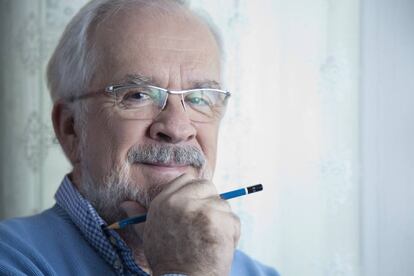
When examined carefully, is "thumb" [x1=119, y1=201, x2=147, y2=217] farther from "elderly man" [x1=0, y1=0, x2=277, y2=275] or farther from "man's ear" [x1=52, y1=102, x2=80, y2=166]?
"man's ear" [x1=52, y1=102, x2=80, y2=166]

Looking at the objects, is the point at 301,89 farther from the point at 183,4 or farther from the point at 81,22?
the point at 81,22

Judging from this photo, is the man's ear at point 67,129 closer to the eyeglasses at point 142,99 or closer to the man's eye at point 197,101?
the eyeglasses at point 142,99

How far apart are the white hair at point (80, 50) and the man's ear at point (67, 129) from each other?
0.04 metres

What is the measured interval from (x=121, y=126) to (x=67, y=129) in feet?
0.77

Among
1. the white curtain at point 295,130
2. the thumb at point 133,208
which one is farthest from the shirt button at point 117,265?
the white curtain at point 295,130

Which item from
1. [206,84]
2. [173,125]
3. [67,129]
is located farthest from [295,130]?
[67,129]


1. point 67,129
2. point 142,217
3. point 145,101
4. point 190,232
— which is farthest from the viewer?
point 67,129

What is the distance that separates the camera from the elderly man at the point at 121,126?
131cm

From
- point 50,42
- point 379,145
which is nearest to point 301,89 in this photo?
point 379,145

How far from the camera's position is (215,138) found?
1.47 metres

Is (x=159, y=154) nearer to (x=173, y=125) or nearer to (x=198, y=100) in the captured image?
(x=173, y=125)

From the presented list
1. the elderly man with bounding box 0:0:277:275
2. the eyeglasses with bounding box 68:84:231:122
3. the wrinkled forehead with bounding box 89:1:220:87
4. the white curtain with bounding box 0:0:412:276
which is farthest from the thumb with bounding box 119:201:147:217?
the white curtain with bounding box 0:0:412:276

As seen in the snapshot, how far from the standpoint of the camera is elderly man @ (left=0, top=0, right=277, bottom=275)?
51.5 inches

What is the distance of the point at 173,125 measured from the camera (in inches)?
52.0
